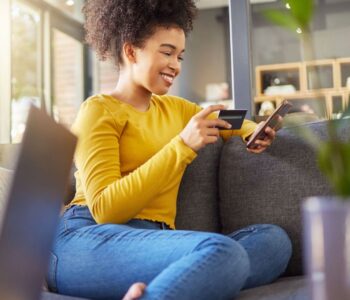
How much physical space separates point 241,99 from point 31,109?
5.51ft

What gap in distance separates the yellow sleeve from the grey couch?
0.85 feet

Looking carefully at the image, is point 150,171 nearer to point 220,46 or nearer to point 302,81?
point 302,81

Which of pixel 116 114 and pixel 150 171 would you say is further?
pixel 116 114

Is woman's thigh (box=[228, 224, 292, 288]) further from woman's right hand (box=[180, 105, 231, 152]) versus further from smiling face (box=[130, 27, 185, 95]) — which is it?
smiling face (box=[130, 27, 185, 95])

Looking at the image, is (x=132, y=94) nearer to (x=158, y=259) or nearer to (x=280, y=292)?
(x=158, y=259)

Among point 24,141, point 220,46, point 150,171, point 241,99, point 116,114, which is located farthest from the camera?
point 220,46

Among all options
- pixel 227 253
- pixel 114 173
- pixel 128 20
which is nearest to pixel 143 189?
pixel 114 173

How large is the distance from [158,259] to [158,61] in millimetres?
562

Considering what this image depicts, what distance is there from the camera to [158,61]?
1.40 meters

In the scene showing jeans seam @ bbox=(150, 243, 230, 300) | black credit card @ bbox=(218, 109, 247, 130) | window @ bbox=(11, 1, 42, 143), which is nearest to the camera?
jeans seam @ bbox=(150, 243, 230, 300)

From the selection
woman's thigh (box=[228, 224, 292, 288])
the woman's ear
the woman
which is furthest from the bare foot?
the woman's ear

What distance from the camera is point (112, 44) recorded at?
1.51m

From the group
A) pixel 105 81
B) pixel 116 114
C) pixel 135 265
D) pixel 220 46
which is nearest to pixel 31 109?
pixel 135 265

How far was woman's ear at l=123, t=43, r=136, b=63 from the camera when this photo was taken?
1.46 metres
